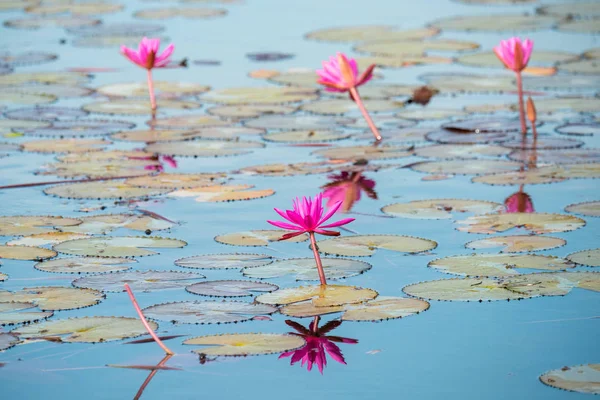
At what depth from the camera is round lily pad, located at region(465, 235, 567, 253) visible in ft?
14.0

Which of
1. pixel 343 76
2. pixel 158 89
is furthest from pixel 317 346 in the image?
pixel 158 89

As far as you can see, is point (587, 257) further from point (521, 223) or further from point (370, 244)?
point (370, 244)

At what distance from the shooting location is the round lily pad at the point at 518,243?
4.27 m

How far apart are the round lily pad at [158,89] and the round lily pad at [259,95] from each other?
0.16 metres

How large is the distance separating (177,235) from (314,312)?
115 cm

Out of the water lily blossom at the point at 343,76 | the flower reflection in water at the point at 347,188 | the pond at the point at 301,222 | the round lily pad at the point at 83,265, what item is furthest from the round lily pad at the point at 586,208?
the round lily pad at the point at 83,265

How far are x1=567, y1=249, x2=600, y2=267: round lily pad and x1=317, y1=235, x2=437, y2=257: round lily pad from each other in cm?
56

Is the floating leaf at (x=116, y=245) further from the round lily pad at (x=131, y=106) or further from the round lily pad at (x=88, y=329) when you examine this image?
the round lily pad at (x=131, y=106)

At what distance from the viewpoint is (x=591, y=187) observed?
17.4 feet

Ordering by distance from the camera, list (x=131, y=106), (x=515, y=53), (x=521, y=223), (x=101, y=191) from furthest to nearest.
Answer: (x=131, y=106) → (x=515, y=53) → (x=101, y=191) → (x=521, y=223)

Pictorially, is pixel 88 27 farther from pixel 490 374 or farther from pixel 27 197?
pixel 490 374

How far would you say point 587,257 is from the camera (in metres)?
4.14

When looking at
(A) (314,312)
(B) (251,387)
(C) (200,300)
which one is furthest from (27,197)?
(B) (251,387)

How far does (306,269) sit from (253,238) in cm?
49
